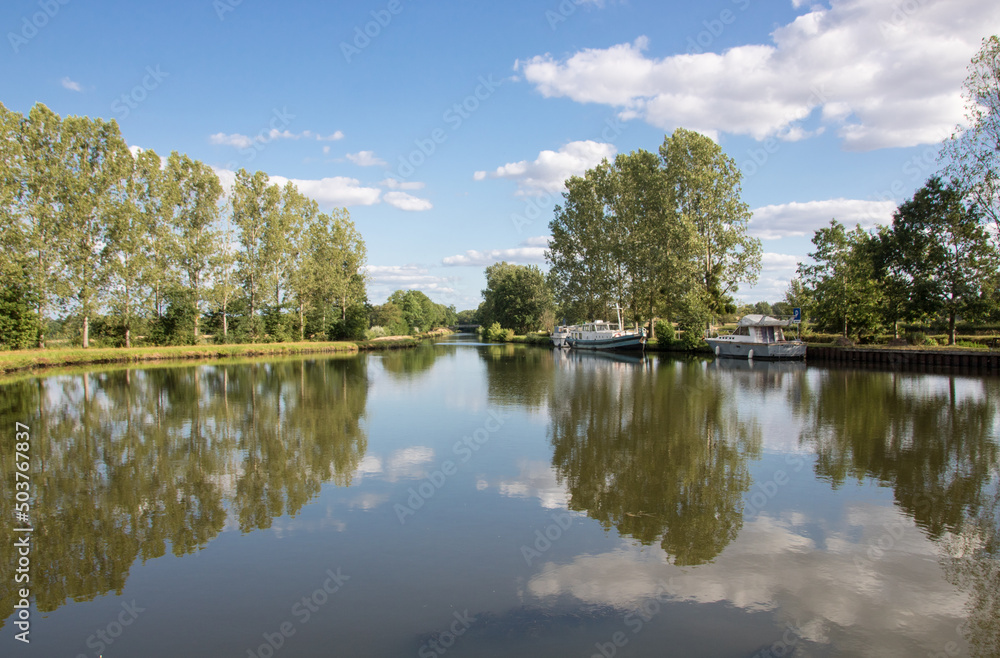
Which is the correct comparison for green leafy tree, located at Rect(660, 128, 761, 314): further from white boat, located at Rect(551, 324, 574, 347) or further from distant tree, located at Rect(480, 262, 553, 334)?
distant tree, located at Rect(480, 262, 553, 334)

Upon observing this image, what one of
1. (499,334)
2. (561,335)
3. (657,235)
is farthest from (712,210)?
(499,334)

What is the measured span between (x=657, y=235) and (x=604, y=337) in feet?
32.6

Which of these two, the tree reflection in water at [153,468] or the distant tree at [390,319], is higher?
the distant tree at [390,319]

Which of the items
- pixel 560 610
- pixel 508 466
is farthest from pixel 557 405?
pixel 560 610

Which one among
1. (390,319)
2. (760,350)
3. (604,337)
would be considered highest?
(390,319)

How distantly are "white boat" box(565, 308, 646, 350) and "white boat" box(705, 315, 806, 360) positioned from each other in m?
6.52

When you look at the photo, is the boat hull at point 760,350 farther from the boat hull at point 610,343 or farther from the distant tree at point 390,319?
the distant tree at point 390,319

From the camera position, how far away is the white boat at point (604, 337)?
44.8 meters

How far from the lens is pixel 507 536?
6.56 m

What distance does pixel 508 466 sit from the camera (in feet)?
31.9

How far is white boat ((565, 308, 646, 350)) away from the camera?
44750 mm

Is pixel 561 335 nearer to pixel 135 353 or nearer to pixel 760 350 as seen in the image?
pixel 760 350

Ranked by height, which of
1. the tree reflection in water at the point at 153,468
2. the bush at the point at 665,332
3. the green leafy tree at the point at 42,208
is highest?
the green leafy tree at the point at 42,208

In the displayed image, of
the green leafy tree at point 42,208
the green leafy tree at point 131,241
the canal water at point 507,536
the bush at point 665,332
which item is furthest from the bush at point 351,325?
the canal water at point 507,536
